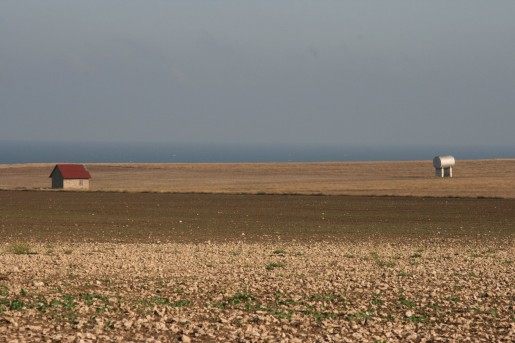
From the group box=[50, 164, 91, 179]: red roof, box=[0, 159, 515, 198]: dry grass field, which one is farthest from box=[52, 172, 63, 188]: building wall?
box=[0, 159, 515, 198]: dry grass field

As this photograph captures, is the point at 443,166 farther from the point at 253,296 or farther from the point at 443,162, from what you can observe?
the point at 253,296

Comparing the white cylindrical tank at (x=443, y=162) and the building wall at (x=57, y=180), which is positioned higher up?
the white cylindrical tank at (x=443, y=162)

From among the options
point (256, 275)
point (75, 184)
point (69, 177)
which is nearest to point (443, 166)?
point (75, 184)

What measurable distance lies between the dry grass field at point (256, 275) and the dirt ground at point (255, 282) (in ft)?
0.17

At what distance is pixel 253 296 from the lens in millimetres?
18781

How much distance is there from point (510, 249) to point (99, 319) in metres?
21.0

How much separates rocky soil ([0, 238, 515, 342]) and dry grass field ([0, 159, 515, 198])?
2117 inches

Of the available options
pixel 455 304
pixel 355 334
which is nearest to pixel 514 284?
pixel 455 304

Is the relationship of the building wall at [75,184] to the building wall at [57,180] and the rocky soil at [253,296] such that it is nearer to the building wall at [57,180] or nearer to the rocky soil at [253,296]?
the building wall at [57,180]

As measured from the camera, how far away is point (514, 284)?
69.5ft

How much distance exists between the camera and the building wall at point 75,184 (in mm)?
90125

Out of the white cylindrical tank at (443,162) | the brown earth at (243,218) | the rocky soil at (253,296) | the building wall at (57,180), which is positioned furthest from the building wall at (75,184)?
the rocky soil at (253,296)

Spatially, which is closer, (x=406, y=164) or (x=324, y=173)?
(x=324, y=173)

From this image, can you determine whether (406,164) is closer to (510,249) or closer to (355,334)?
(510,249)
